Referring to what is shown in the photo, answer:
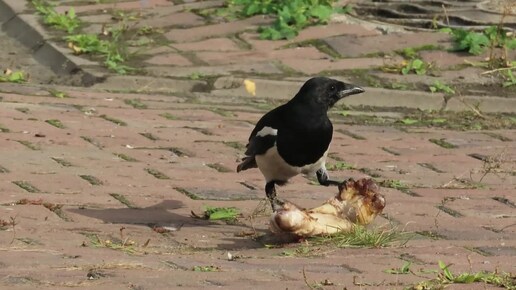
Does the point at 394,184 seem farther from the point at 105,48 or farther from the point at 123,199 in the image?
the point at 105,48

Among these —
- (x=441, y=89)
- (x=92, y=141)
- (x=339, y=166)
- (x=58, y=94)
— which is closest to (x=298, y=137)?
(x=339, y=166)

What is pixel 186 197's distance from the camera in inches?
217

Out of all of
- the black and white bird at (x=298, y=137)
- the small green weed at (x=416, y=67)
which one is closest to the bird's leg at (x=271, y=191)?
the black and white bird at (x=298, y=137)

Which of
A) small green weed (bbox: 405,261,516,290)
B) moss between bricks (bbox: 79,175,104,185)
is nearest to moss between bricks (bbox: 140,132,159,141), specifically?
moss between bricks (bbox: 79,175,104,185)

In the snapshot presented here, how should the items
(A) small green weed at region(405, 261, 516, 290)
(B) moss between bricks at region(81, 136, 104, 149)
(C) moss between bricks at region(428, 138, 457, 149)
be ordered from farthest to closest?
(C) moss between bricks at region(428, 138, 457, 149) < (B) moss between bricks at region(81, 136, 104, 149) < (A) small green weed at region(405, 261, 516, 290)

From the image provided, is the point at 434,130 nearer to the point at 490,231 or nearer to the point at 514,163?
the point at 514,163

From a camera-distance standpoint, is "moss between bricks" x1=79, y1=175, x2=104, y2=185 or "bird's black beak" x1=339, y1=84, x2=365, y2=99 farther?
"moss between bricks" x1=79, y1=175, x2=104, y2=185

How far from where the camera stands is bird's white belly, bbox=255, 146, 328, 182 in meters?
5.10

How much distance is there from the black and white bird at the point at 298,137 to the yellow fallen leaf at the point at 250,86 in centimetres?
255

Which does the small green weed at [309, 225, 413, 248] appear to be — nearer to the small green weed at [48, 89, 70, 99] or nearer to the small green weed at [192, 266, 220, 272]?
the small green weed at [192, 266, 220, 272]

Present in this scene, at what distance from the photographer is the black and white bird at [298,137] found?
16.5ft

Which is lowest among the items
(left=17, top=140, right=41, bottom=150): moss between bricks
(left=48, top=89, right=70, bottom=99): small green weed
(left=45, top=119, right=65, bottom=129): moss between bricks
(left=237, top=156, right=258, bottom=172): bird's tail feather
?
(left=48, top=89, right=70, bottom=99): small green weed

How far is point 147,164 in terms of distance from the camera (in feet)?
19.8

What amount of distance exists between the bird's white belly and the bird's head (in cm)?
21
